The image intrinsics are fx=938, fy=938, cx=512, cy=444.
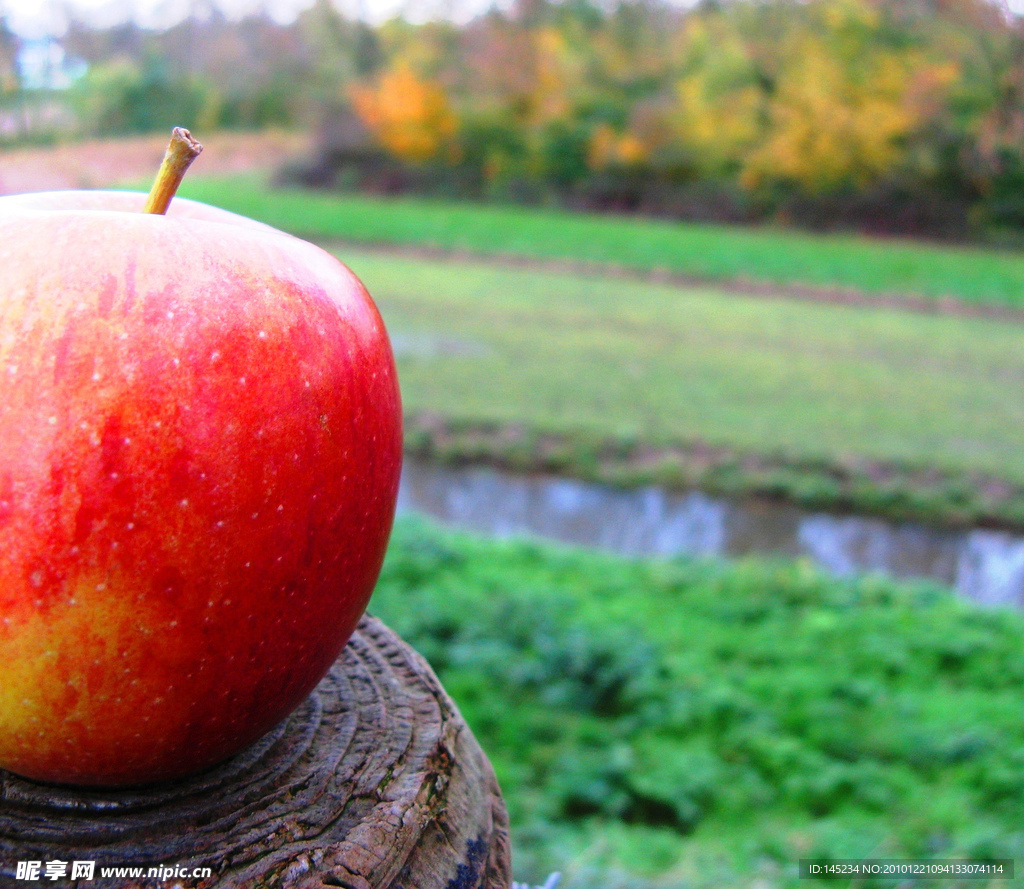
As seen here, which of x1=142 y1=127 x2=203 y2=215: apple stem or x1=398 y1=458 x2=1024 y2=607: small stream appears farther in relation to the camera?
x1=398 y1=458 x2=1024 y2=607: small stream

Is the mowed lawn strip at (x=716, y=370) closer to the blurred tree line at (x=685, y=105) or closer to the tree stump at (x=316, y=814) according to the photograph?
the blurred tree line at (x=685, y=105)

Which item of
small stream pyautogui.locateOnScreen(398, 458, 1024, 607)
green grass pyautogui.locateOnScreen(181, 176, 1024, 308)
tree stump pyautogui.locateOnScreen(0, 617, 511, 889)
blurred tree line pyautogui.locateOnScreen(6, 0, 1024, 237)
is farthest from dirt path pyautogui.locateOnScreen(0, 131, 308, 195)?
green grass pyautogui.locateOnScreen(181, 176, 1024, 308)

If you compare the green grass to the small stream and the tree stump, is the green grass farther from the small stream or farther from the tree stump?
the tree stump

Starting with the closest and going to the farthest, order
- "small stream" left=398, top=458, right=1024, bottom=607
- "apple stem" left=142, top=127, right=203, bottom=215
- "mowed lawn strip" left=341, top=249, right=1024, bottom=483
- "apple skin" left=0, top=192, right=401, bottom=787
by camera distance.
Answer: "apple skin" left=0, top=192, right=401, bottom=787 → "apple stem" left=142, top=127, right=203, bottom=215 → "small stream" left=398, top=458, right=1024, bottom=607 → "mowed lawn strip" left=341, top=249, right=1024, bottom=483

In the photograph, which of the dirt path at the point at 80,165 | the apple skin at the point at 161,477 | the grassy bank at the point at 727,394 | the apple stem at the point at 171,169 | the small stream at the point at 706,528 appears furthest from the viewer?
the grassy bank at the point at 727,394

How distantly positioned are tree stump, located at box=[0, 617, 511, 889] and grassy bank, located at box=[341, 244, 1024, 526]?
5.46m

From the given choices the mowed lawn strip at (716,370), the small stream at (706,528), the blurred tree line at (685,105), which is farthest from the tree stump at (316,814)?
the blurred tree line at (685,105)

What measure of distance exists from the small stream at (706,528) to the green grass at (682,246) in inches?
433

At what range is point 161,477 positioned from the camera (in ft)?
3.03

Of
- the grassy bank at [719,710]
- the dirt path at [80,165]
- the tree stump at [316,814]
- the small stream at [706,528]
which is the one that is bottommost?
the small stream at [706,528]

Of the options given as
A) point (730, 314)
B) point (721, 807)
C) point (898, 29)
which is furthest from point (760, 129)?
point (721, 807)

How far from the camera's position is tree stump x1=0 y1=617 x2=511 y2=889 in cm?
97

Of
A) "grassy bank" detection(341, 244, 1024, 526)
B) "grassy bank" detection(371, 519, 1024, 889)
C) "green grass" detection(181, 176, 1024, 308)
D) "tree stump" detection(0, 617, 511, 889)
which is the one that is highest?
"tree stump" detection(0, 617, 511, 889)

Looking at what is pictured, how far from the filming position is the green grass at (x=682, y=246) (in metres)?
17.3
